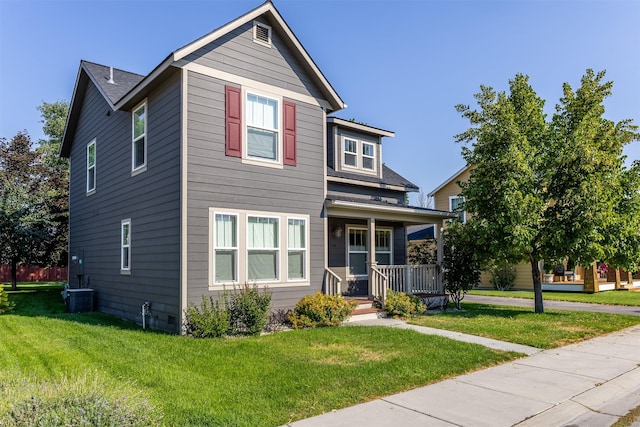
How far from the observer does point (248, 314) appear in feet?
32.0

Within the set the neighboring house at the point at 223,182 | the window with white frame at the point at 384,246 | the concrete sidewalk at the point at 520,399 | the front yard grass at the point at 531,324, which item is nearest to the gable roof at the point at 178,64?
the neighboring house at the point at 223,182

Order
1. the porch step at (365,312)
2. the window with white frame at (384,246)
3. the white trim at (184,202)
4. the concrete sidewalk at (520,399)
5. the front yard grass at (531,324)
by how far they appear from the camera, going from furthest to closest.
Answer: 1. the window with white frame at (384,246)
2. the porch step at (365,312)
3. the front yard grass at (531,324)
4. the white trim at (184,202)
5. the concrete sidewalk at (520,399)

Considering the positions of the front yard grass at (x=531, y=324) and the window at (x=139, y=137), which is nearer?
the front yard grass at (x=531, y=324)

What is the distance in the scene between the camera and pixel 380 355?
771 cm

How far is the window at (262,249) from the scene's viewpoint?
35.1 ft

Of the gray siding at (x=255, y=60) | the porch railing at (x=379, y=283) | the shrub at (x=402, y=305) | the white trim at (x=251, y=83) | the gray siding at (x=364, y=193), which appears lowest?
the shrub at (x=402, y=305)

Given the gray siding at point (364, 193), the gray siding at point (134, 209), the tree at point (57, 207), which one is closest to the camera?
the gray siding at point (134, 209)

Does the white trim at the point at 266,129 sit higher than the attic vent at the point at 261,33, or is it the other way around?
the attic vent at the point at 261,33

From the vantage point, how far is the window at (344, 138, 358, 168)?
15062 mm

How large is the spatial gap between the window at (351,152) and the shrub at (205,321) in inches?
285

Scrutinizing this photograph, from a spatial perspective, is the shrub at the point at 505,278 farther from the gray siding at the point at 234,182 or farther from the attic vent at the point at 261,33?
the attic vent at the point at 261,33

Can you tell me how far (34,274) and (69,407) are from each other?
37.0 meters

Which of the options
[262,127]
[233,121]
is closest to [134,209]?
[233,121]

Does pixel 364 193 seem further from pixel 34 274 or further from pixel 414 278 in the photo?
pixel 34 274
